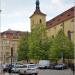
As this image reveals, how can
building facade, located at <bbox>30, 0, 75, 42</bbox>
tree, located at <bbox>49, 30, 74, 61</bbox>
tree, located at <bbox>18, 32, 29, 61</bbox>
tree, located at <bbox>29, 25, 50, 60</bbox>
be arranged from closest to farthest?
tree, located at <bbox>49, 30, 74, 61</bbox>, tree, located at <bbox>29, 25, 50, 60</bbox>, tree, located at <bbox>18, 32, 29, 61</bbox>, building facade, located at <bbox>30, 0, 75, 42</bbox>

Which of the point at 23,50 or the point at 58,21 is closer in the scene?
the point at 23,50

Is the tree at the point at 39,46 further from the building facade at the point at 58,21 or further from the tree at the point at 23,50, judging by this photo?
the building facade at the point at 58,21

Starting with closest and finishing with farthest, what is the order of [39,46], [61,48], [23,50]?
[61,48], [39,46], [23,50]

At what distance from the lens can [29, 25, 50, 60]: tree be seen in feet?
234

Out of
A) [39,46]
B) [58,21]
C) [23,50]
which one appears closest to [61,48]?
[39,46]

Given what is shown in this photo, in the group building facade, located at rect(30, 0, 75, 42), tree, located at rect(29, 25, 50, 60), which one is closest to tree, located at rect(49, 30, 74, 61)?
tree, located at rect(29, 25, 50, 60)

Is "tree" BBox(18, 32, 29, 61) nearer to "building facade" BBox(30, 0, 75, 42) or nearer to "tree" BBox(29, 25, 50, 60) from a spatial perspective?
"tree" BBox(29, 25, 50, 60)

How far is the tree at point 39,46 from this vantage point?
2813 inches

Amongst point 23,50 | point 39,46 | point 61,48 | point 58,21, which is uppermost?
point 58,21

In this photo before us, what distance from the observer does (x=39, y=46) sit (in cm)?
7212

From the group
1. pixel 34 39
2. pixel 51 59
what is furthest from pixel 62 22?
pixel 51 59

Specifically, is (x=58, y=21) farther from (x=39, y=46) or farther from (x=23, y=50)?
(x=39, y=46)

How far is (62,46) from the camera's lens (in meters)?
64.5

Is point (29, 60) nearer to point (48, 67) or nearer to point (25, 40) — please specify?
point (25, 40)
